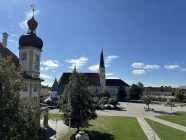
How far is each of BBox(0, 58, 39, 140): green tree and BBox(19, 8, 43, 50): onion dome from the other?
17.2 metres

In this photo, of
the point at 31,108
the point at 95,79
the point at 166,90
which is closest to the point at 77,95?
the point at 31,108

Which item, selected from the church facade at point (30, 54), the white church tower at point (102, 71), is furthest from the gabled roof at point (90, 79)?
the church facade at point (30, 54)

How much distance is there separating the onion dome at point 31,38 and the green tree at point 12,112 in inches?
676

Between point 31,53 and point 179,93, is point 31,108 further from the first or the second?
point 179,93

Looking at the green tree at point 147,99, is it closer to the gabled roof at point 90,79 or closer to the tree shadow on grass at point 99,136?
the tree shadow on grass at point 99,136

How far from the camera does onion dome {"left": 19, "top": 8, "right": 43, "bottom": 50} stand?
25.8 metres

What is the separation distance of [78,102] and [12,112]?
52.6ft

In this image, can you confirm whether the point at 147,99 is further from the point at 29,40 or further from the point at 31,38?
the point at 29,40

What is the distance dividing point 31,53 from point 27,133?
18.4 metres

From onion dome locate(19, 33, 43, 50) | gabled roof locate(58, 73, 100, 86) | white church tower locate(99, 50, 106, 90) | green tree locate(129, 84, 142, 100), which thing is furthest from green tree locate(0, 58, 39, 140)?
white church tower locate(99, 50, 106, 90)

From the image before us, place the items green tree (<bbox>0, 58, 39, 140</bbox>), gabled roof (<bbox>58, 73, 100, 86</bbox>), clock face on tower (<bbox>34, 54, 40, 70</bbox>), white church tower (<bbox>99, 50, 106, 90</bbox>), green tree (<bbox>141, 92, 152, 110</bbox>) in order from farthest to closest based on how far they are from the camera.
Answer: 1. white church tower (<bbox>99, 50, 106, 90</bbox>)
2. gabled roof (<bbox>58, 73, 100, 86</bbox>)
3. green tree (<bbox>141, 92, 152, 110</bbox>)
4. clock face on tower (<bbox>34, 54, 40, 70</bbox>)
5. green tree (<bbox>0, 58, 39, 140</bbox>)

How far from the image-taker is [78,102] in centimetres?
2447

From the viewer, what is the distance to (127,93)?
374 ft

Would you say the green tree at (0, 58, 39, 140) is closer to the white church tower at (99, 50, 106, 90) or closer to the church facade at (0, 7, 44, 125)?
the church facade at (0, 7, 44, 125)
